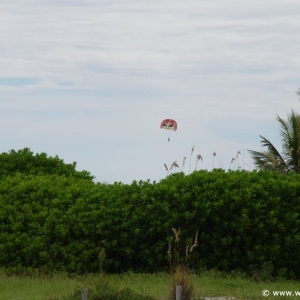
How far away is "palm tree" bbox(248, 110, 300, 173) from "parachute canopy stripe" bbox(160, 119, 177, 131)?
201 inches

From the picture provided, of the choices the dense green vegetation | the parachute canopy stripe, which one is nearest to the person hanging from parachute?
the parachute canopy stripe

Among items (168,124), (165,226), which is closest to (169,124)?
(168,124)

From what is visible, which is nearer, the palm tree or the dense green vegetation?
the dense green vegetation

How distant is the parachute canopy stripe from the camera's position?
17047 millimetres

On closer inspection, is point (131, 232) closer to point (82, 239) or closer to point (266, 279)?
point (82, 239)

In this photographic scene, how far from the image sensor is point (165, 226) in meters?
12.7

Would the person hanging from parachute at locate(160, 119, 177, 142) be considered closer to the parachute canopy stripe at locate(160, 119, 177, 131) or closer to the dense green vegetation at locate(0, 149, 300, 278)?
the parachute canopy stripe at locate(160, 119, 177, 131)

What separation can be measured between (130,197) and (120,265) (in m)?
1.21

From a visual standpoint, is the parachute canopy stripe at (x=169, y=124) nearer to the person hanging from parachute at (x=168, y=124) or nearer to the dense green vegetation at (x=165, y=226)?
the person hanging from parachute at (x=168, y=124)

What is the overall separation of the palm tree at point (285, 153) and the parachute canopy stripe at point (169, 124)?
5.10 meters

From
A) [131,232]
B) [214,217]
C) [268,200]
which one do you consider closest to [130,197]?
[131,232]

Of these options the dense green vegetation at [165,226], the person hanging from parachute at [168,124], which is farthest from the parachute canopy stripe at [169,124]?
the dense green vegetation at [165,226]

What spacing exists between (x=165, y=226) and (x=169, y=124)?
15.9 ft

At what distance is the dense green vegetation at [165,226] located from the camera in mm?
12625
